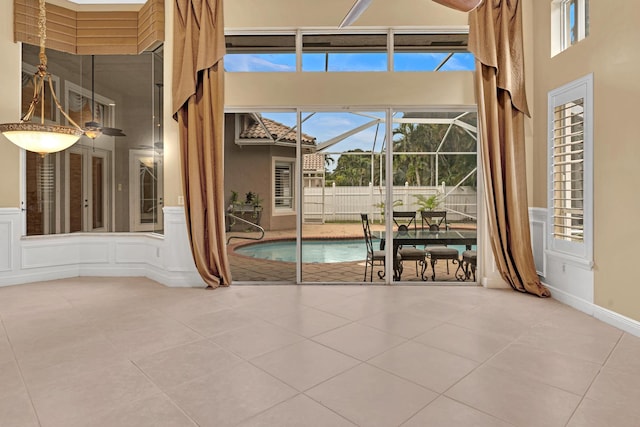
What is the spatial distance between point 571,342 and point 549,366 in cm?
61

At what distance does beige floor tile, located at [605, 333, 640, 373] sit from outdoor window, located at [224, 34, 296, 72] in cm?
436

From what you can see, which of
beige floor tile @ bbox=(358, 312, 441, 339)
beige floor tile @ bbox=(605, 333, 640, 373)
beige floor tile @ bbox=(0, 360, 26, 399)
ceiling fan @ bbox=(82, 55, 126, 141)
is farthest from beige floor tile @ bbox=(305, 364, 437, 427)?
ceiling fan @ bbox=(82, 55, 126, 141)

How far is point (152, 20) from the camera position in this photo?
15.5ft

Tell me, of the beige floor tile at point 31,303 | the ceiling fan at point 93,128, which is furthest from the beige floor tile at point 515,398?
the ceiling fan at point 93,128

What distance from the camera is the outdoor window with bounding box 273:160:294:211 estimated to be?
6145mm

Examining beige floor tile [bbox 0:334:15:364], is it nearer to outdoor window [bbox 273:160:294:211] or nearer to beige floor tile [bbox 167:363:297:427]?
beige floor tile [bbox 167:363:297:427]

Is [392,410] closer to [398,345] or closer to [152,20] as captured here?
[398,345]

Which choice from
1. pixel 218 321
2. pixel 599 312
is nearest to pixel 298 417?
pixel 218 321

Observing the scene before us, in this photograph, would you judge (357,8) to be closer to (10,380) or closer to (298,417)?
(298,417)

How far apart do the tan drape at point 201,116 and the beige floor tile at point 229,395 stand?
2332 millimetres

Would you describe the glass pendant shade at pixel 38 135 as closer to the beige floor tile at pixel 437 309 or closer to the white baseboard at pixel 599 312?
the beige floor tile at pixel 437 309

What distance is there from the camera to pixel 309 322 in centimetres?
325

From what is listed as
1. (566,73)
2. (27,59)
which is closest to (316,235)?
(566,73)

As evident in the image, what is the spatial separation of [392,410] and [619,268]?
105 inches
